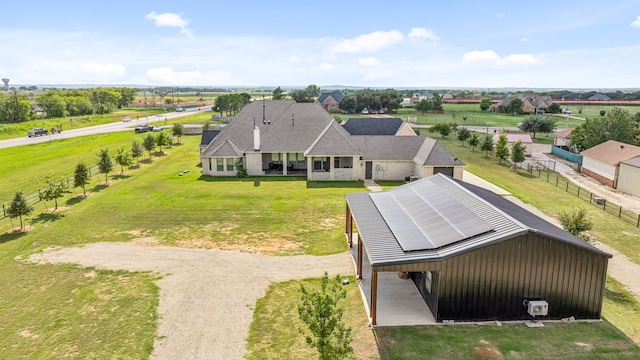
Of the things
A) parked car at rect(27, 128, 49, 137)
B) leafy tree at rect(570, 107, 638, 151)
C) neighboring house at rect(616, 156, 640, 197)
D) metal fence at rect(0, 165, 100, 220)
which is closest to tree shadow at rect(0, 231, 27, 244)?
metal fence at rect(0, 165, 100, 220)

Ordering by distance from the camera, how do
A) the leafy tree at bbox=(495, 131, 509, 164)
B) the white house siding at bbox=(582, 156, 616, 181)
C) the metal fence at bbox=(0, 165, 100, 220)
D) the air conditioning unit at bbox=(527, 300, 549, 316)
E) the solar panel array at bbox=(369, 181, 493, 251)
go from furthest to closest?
the leafy tree at bbox=(495, 131, 509, 164), the white house siding at bbox=(582, 156, 616, 181), the metal fence at bbox=(0, 165, 100, 220), the solar panel array at bbox=(369, 181, 493, 251), the air conditioning unit at bbox=(527, 300, 549, 316)

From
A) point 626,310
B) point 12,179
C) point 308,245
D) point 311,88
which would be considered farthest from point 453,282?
point 311,88

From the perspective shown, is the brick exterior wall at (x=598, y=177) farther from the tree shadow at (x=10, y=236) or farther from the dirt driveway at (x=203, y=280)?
the tree shadow at (x=10, y=236)

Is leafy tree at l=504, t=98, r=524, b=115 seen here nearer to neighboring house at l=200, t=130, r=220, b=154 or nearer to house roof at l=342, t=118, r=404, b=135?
house roof at l=342, t=118, r=404, b=135

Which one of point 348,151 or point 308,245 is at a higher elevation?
point 348,151

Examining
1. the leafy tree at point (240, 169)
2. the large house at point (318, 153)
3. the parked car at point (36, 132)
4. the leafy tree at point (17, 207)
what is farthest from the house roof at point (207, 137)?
the parked car at point (36, 132)

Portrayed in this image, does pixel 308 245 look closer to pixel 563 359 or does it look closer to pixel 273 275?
pixel 273 275

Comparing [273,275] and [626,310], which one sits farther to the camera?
[273,275]

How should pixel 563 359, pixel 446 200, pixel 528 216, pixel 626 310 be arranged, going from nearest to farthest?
pixel 563 359 < pixel 626 310 < pixel 528 216 < pixel 446 200
